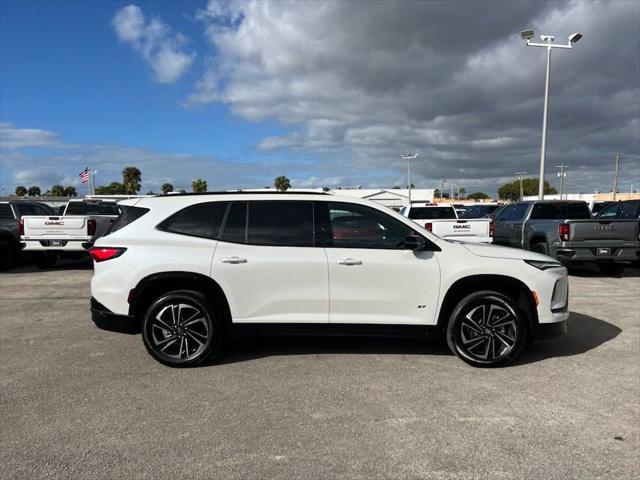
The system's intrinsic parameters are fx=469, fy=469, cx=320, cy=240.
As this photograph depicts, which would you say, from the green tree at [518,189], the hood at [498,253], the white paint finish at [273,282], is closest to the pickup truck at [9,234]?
the white paint finish at [273,282]

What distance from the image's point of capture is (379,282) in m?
4.76

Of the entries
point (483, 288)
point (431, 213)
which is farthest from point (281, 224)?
point (431, 213)

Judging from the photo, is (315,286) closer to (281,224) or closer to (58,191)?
(281,224)

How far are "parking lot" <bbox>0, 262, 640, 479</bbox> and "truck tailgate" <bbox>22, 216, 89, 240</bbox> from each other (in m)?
5.96

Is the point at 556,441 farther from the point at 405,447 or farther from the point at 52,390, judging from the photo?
the point at 52,390

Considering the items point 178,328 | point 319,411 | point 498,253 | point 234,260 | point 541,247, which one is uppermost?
point 498,253

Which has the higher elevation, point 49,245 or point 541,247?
point 541,247

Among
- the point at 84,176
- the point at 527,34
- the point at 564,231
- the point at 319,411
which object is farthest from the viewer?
the point at 84,176

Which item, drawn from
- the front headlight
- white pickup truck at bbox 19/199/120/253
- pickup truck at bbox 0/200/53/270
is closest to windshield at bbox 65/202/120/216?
pickup truck at bbox 0/200/53/270

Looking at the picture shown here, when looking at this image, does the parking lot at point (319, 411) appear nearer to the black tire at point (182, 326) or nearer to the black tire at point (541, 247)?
the black tire at point (182, 326)

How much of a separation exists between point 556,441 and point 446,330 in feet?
5.39

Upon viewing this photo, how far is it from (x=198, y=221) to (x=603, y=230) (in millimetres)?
9010

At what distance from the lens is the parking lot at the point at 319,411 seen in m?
3.09

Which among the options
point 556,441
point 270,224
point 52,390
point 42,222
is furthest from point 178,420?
point 42,222
